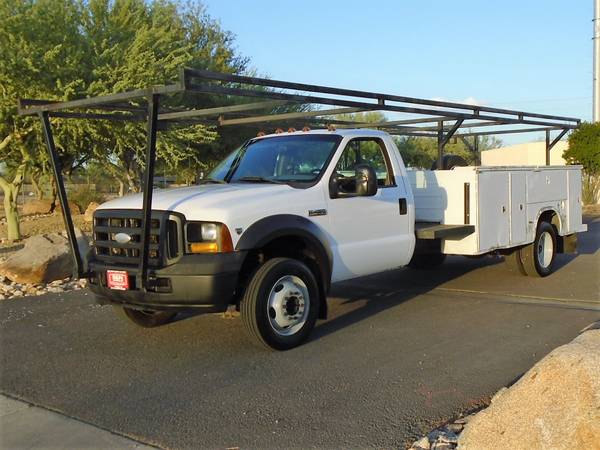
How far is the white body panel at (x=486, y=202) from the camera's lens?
26.9ft

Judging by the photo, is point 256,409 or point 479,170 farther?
point 479,170

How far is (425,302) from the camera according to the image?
809 centimetres

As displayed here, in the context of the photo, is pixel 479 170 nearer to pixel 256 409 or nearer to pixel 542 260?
pixel 542 260

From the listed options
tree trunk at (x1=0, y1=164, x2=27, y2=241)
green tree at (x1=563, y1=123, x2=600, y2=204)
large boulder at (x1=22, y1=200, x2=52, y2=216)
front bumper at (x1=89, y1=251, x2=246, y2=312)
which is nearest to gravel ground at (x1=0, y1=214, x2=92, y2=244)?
tree trunk at (x1=0, y1=164, x2=27, y2=241)

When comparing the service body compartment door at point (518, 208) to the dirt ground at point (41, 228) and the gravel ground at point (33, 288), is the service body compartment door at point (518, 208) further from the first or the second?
the dirt ground at point (41, 228)

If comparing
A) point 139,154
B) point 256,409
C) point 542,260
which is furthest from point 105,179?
point 256,409

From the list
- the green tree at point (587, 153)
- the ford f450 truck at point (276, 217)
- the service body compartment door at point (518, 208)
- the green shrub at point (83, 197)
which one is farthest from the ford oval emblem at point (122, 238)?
the green shrub at point (83, 197)

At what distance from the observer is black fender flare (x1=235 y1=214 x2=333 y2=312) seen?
5.66 metres

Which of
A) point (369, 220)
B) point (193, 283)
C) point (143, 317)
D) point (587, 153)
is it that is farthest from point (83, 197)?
point (193, 283)

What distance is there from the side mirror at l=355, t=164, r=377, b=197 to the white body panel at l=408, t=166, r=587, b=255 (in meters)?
2.02

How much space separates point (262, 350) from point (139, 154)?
1436cm

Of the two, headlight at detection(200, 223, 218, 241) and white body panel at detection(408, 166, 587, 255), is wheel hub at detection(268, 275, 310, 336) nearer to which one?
headlight at detection(200, 223, 218, 241)

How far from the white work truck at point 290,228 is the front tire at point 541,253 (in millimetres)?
624

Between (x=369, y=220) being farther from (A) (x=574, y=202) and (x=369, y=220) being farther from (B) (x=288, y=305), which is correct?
(A) (x=574, y=202)
